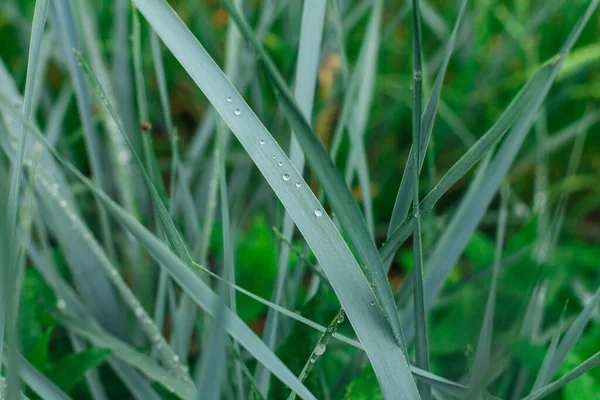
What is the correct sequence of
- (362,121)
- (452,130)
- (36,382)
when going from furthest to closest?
(452,130) → (362,121) → (36,382)

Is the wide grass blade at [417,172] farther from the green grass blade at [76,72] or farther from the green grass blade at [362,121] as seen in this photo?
the green grass blade at [76,72]

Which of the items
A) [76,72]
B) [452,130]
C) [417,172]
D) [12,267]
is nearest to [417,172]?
[417,172]

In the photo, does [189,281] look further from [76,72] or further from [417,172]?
[76,72]

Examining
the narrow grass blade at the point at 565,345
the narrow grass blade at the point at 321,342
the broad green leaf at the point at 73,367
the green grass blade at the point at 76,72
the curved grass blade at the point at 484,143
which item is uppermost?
the green grass blade at the point at 76,72

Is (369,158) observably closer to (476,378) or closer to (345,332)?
(345,332)

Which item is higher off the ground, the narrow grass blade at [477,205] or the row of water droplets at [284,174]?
the row of water droplets at [284,174]

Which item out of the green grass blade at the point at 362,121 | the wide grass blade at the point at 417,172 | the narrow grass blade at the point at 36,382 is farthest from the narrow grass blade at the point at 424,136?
the narrow grass blade at the point at 36,382

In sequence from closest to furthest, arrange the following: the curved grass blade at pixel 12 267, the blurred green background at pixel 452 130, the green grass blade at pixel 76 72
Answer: the curved grass blade at pixel 12 267
the green grass blade at pixel 76 72
the blurred green background at pixel 452 130
